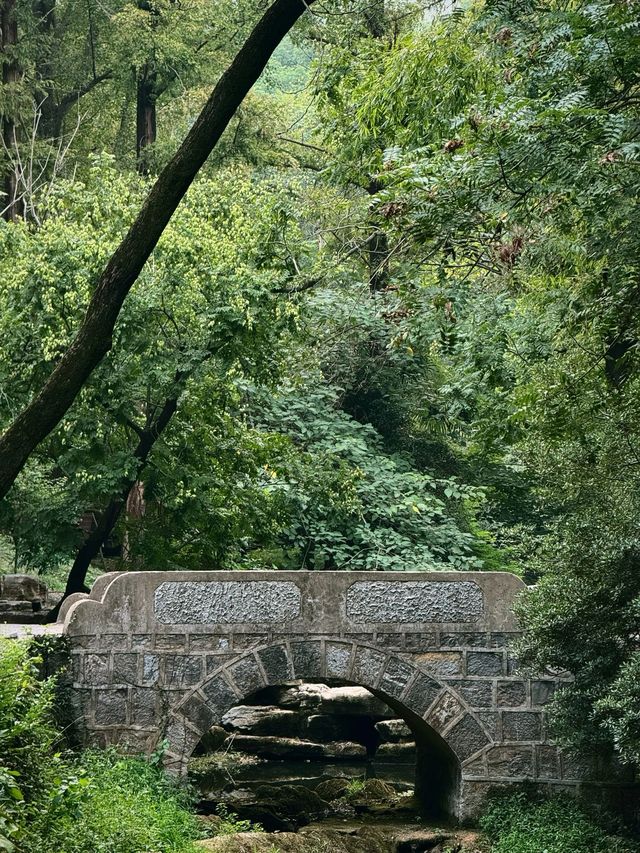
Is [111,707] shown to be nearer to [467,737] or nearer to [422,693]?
[422,693]

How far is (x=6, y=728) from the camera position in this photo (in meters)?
6.97

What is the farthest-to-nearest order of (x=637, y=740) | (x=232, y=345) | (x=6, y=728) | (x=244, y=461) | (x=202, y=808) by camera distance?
(x=244, y=461)
(x=232, y=345)
(x=202, y=808)
(x=637, y=740)
(x=6, y=728)

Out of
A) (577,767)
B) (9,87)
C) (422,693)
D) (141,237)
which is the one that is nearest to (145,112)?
(9,87)

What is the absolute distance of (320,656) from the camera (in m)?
10.4

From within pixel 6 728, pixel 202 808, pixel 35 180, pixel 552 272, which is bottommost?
pixel 202 808

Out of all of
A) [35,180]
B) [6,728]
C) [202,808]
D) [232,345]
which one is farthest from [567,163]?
[35,180]

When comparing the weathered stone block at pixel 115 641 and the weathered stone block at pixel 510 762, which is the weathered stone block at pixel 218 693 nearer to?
the weathered stone block at pixel 115 641

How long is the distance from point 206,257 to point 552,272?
367cm

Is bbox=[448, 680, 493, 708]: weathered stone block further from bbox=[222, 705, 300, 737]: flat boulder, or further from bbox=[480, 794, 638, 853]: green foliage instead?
bbox=[222, 705, 300, 737]: flat boulder

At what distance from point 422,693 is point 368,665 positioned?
0.54 meters

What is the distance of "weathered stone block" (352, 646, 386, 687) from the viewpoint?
10492mm

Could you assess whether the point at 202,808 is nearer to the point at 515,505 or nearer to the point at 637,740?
the point at 637,740

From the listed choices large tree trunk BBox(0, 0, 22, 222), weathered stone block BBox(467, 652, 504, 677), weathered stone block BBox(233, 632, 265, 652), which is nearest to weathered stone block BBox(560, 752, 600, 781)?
weathered stone block BBox(467, 652, 504, 677)

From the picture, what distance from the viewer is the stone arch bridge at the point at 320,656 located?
10.2 m
